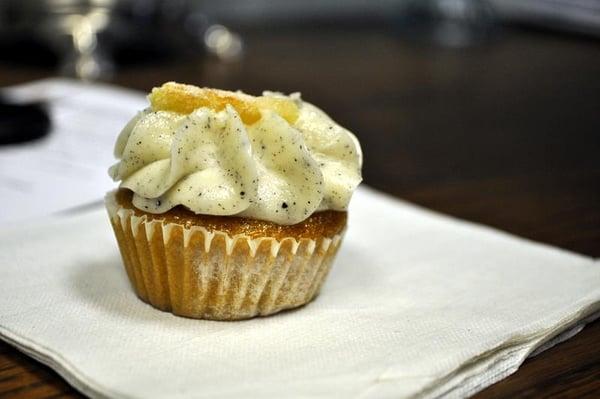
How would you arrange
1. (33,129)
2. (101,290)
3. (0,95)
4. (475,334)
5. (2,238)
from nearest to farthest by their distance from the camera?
(475,334) < (101,290) < (2,238) < (33,129) < (0,95)

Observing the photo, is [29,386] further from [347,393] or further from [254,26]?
[254,26]

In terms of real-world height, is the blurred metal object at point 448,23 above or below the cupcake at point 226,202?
below

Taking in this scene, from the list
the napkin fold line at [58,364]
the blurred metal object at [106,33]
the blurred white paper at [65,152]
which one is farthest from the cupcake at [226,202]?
the blurred metal object at [106,33]

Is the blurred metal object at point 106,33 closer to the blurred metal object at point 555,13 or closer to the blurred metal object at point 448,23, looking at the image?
the blurred metal object at point 448,23

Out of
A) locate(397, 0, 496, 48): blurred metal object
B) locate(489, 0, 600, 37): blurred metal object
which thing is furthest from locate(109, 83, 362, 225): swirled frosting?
locate(489, 0, 600, 37): blurred metal object

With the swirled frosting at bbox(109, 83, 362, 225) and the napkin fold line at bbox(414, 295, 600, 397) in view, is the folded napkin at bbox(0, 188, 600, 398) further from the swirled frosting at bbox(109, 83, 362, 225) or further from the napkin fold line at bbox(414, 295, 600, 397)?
the swirled frosting at bbox(109, 83, 362, 225)

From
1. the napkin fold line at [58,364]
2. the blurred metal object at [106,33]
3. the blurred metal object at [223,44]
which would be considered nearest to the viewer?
the napkin fold line at [58,364]

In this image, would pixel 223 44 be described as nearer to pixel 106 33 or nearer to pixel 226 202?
pixel 106 33

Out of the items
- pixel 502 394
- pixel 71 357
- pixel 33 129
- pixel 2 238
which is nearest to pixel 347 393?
pixel 502 394
